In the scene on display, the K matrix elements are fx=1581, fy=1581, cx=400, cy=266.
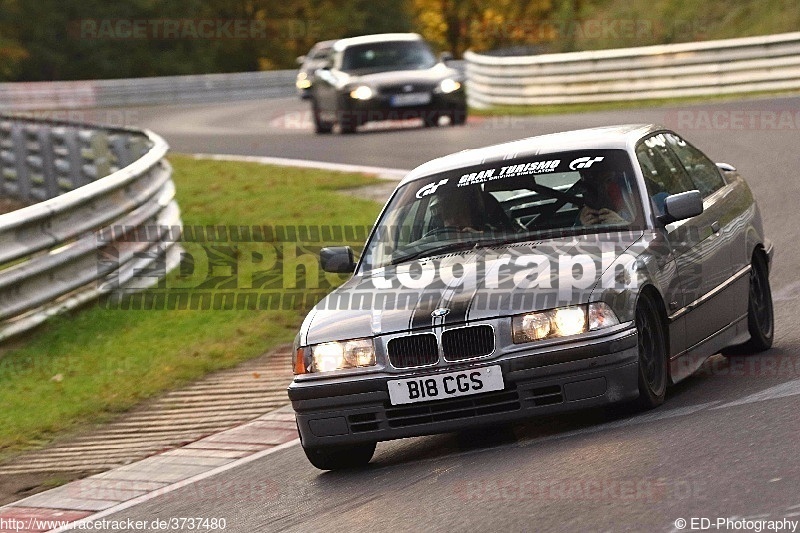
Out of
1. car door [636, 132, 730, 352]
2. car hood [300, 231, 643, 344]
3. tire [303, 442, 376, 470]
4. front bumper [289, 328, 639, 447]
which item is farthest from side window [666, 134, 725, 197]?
tire [303, 442, 376, 470]

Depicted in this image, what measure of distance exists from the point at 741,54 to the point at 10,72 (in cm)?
4742

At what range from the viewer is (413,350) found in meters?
7.21

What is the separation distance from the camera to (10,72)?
6900cm

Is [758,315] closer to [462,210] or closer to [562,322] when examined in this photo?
[462,210]

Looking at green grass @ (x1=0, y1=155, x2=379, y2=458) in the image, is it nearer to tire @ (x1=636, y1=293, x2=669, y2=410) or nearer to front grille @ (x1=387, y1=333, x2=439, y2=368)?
front grille @ (x1=387, y1=333, x2=439, y2=368)

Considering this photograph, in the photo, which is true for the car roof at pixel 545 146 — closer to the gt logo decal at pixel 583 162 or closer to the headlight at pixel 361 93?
the gt logo decal at pixel 583 162

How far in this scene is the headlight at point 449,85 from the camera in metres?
26.5

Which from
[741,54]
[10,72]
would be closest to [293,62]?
[10,72]

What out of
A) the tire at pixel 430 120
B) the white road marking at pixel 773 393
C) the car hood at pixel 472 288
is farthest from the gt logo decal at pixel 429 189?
the tire at pixel 430 120

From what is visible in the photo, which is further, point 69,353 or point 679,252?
point 69,353

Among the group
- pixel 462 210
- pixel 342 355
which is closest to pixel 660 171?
pixel 462 210

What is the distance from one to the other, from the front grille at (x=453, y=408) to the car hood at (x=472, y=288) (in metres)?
0.35

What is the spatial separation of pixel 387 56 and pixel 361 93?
1.52 metres

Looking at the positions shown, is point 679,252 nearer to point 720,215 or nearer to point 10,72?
point 720,215
